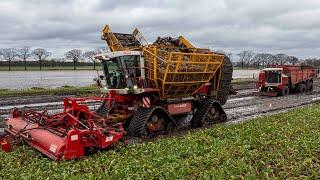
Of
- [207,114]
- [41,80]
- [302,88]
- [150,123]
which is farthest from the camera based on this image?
[41,80]

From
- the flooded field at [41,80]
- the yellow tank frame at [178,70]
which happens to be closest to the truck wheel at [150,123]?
the yellow tank frame at [178,70]

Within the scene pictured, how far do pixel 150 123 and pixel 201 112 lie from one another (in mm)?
3068

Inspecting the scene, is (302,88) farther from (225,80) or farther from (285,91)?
(225,80)

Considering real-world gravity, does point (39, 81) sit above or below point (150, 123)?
above

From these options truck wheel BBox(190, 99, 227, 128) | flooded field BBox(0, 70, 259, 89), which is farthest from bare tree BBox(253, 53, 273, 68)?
truck wheel BBox(190, 99, 227, 128)

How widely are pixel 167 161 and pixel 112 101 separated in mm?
5475

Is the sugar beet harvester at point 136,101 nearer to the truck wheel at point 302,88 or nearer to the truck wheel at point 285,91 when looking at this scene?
the truck wheel at point 285,91

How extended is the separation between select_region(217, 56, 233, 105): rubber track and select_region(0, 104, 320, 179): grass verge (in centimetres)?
495

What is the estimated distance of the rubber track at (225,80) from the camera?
1650cm

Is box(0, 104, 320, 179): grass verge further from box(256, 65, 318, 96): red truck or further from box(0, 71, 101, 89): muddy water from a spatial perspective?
box(0, 71, 101, 89): muddy water

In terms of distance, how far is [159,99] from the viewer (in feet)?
45.6

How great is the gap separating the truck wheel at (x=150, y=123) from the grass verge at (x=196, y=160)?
1.63 meters

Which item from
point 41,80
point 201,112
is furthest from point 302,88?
point 41,80

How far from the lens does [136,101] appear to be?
45.1 ft
